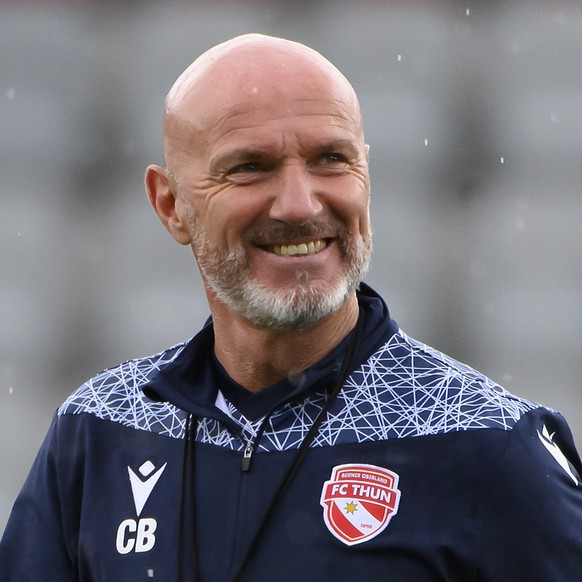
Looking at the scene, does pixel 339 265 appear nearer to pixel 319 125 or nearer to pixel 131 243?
pixel 319 125

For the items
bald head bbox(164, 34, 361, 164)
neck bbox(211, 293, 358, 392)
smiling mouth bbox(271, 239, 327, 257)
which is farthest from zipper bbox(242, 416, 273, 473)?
bald head bbox(164, 34, 361, 164)

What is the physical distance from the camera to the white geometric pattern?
7.13 feet

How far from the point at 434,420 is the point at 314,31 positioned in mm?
2711

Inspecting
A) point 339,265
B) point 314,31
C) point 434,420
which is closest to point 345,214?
point 339,265

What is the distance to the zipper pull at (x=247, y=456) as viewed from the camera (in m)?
2.20

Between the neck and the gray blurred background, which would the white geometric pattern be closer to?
the neck

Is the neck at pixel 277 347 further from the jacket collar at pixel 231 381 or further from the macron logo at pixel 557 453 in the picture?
the macron logo at pixel 557 453

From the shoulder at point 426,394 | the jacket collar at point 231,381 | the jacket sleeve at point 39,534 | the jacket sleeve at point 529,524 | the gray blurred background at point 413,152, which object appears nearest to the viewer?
the jacket sleeve at point 529,524

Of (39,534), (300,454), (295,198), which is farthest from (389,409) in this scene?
(39,534)

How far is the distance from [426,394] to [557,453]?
24 cm

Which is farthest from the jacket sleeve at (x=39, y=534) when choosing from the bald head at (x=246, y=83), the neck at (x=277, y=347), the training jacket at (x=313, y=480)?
the bald head at (x=246, y=83)

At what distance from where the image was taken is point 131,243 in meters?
4.84

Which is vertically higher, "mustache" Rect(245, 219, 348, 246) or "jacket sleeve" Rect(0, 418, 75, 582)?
"mustache" Rect(245, 219, 348, 246)

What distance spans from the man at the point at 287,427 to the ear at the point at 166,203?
0.04 ft
